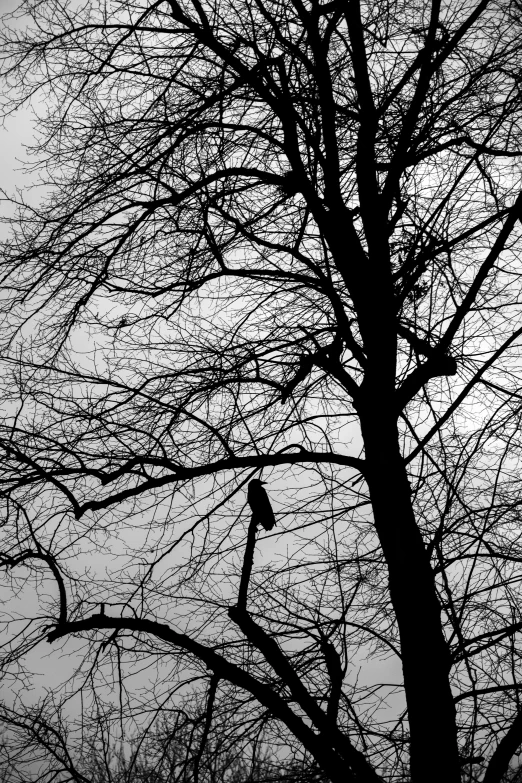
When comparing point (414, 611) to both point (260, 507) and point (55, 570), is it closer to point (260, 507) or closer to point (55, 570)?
point (260, 507)

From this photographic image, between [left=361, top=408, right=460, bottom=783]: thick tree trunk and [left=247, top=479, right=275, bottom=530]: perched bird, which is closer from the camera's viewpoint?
[left=361, top=408, right=460, bottom=783]: thick tree trunk

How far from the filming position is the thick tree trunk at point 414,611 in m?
4.08

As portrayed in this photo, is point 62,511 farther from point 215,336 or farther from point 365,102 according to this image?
point 365,102

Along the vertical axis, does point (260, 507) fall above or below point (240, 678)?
above

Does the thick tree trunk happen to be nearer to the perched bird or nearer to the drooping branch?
the drooping branch

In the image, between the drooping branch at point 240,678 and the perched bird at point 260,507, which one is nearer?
the drooping branch at point 240,678

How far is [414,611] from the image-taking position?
4.39 metres

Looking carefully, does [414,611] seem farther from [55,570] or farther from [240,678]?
[55,570]

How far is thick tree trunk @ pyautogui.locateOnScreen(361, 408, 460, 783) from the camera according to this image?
408 cm

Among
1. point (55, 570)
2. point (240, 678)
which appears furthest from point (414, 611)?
point (55, 570)

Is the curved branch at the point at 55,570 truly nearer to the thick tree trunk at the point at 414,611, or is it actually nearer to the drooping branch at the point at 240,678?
the drooping branch at the point at 240,678

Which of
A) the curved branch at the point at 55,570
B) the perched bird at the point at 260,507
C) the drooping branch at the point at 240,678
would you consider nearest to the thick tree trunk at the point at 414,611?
the drooping branch at the point at 240,678

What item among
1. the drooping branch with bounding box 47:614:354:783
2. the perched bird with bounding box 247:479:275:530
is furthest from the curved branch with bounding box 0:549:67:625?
the perched bird with bounding box 247:479:275:530

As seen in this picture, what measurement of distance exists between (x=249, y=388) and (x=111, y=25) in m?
2.79
